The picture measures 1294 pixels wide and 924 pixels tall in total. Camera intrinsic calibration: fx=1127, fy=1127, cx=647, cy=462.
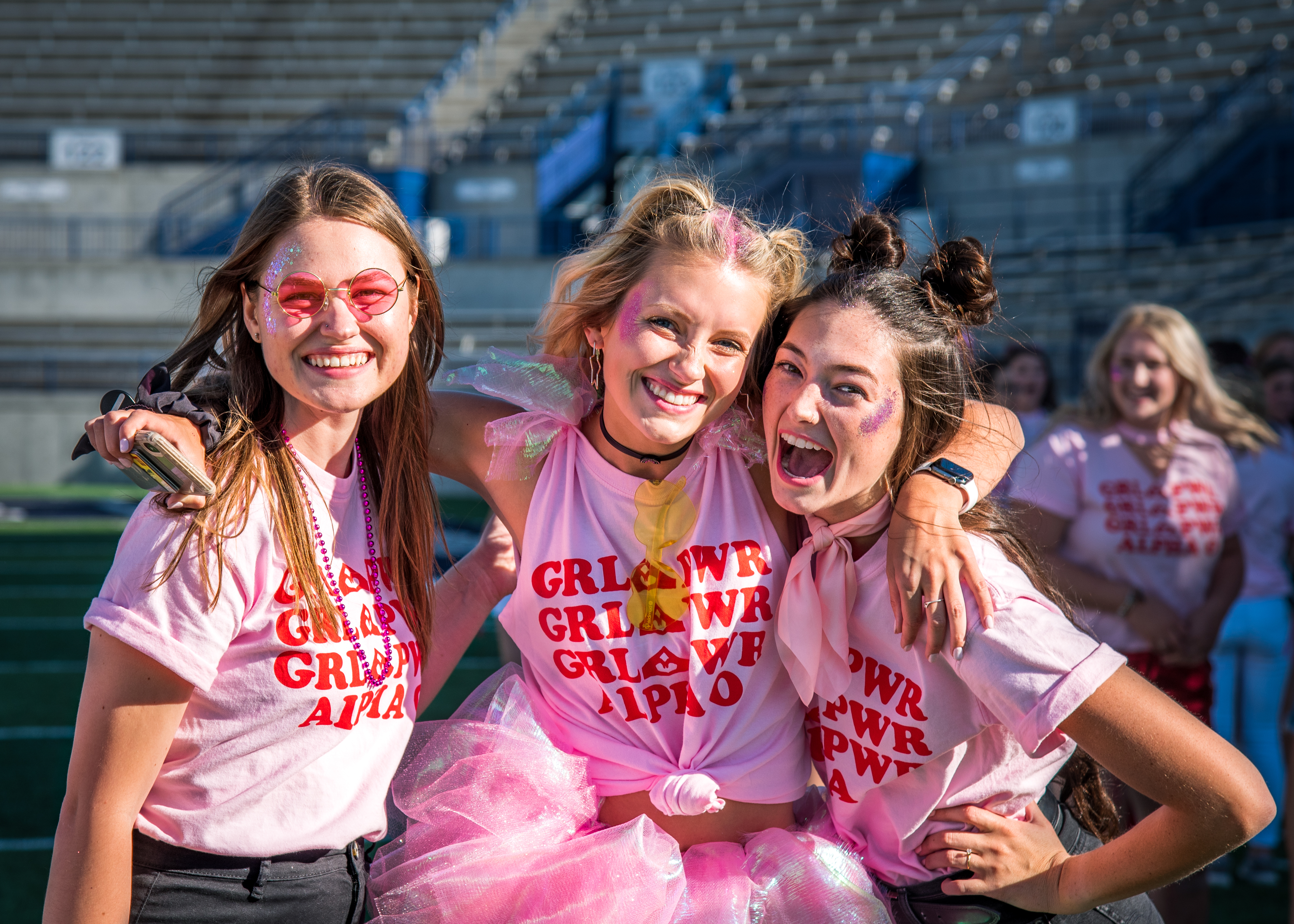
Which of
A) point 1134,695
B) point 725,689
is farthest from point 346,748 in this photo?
point 1134,695

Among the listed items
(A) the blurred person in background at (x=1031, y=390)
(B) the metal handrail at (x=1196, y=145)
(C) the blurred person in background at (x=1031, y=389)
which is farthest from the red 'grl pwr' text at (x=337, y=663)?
(B) the metal handrail at (x=1196, y=145)

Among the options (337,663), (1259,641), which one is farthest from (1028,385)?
(337,663)

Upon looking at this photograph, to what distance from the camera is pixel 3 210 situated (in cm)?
1936

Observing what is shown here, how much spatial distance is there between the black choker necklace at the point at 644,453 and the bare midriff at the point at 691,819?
61 cm

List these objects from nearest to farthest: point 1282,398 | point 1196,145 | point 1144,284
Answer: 1. point 1282,398
2. point 1144,284
3. point 1196,145

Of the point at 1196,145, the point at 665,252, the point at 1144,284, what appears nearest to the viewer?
the point at 665,252

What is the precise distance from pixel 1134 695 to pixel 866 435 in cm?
59

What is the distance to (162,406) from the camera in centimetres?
189

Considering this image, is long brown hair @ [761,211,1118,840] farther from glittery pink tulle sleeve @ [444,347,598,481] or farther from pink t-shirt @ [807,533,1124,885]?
glittery pink tulle sleeve @ [444,347,598,481]

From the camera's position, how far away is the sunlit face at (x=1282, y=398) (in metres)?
5.06

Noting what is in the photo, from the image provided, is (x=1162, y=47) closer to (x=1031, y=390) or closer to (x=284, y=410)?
(x=1031, y=390)

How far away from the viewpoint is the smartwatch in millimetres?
2008

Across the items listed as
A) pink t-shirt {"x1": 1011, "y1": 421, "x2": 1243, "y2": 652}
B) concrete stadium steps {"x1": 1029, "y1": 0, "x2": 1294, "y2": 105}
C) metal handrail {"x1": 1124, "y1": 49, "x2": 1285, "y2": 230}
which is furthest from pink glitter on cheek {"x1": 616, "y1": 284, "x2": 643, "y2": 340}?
concrete stadium steps {"x1": 1029, "y1": 0, "x2": 1294, "y2": 105}

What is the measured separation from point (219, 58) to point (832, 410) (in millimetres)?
24095
